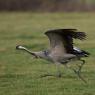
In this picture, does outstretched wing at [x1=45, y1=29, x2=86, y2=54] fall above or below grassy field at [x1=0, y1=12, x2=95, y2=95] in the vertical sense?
above

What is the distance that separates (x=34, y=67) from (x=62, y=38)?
2366mm

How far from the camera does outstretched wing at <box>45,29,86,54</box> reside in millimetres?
10242

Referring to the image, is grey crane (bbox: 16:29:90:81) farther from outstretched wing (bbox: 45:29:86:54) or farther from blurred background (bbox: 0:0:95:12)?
blurred background (bbox: 0:0:95:12)

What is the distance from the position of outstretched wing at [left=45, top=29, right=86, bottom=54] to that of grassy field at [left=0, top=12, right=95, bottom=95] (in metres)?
0.59

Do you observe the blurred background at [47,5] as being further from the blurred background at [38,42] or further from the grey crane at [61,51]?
the grey crane at [61,51]

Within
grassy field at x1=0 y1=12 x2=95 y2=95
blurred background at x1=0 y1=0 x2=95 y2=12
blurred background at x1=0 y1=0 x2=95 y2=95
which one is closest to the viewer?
grassy field at x1=0 y1=12 x2=95 y2=95

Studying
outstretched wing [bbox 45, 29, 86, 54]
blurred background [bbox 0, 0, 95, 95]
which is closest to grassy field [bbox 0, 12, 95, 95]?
blurred background [bbox 0, 0, 95, 95]

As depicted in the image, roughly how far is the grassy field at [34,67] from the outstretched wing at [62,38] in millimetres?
593

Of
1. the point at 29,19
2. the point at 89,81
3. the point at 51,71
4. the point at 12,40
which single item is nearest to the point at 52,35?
the point at 89,81

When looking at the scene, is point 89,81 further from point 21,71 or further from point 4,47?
point 4,47

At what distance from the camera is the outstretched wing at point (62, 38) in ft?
33.6

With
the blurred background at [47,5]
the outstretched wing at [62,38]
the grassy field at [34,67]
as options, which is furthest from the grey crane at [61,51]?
the blurred background at [47,5]

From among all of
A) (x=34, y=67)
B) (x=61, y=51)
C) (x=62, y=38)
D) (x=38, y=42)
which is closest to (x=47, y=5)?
(x=38, y=42)

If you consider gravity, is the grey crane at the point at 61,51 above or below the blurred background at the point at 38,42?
above
